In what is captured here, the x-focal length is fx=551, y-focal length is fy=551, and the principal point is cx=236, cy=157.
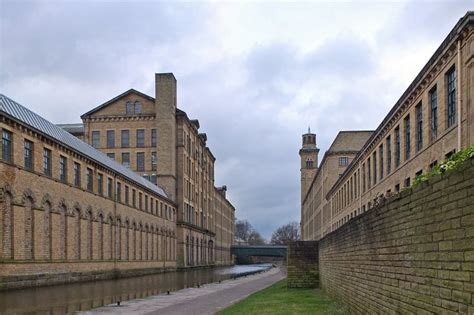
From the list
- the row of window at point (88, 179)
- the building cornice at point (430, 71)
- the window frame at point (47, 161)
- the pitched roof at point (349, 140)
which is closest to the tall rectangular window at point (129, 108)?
the row of window at point (88, 179)

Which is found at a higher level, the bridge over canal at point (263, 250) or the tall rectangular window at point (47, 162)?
the tall rectangular window at point (47, 162)

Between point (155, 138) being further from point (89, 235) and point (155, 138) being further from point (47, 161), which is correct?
point (47, 161)

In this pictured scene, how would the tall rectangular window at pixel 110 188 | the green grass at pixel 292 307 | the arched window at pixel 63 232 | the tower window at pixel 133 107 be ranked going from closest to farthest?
the green grass at pixel 292 307 < the arched window at pixel 63 232 < the tall rectangular window at pixel 110 188 < the tower window at pixel 133 107

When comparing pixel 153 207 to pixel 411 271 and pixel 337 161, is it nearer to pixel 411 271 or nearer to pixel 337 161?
pixel 337 161

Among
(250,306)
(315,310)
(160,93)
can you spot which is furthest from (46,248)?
(160,93)

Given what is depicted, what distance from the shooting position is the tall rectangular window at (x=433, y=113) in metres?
24.0

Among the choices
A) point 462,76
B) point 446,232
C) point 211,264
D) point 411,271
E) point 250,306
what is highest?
point 462,76

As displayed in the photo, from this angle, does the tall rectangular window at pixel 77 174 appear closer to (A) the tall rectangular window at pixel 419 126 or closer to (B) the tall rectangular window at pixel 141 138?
(A) the tall rectangular window at pixel 419 126

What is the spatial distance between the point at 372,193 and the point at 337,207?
82.6ft

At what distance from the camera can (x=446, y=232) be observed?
22.6 feet

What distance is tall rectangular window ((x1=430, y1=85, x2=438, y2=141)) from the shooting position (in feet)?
78.7

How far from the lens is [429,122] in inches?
977

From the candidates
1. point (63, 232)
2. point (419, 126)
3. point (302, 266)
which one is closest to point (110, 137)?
point (63, 232)

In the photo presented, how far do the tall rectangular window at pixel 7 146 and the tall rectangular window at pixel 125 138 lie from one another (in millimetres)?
46613
